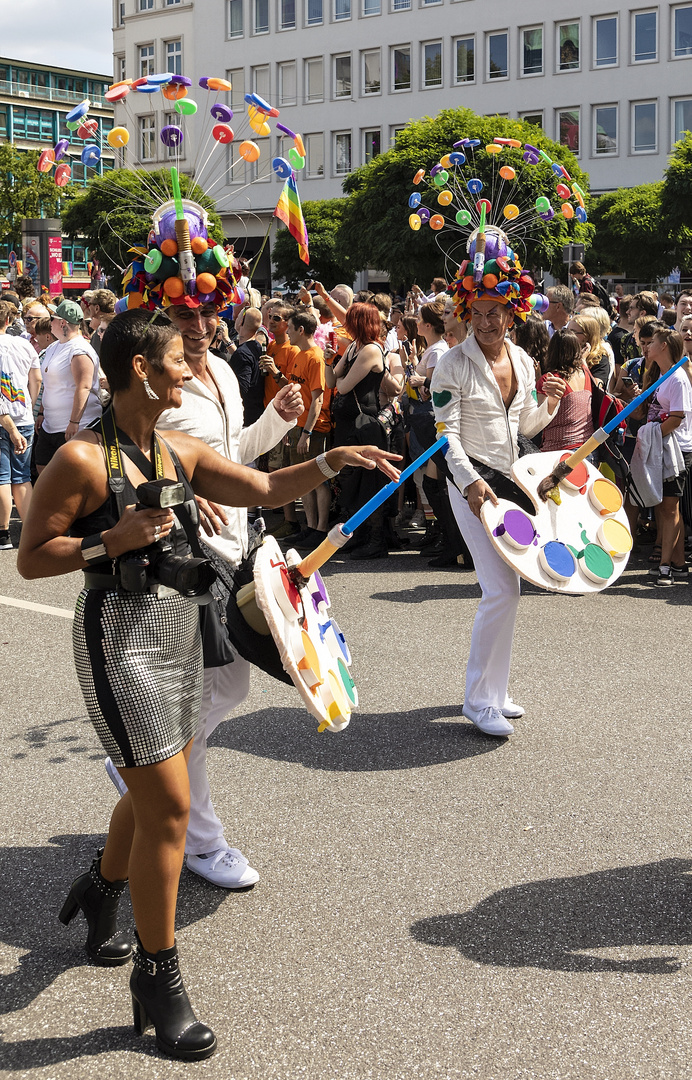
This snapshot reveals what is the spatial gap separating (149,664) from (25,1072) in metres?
1.06

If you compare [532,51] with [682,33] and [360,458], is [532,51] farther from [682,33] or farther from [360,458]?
[360,458]

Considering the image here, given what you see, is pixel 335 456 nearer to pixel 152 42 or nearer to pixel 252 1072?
pixel 252 1072

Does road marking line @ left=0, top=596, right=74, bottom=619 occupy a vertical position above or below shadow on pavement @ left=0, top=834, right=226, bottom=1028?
above

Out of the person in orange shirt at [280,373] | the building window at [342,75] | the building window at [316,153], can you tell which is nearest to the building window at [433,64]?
the building window at [342,75]

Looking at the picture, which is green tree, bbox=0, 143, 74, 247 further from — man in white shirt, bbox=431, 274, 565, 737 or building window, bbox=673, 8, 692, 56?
man in white shirt, bbox=431, 274, 565, 737

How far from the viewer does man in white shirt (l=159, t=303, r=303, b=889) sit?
383cm

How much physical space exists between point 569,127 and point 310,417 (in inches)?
1874

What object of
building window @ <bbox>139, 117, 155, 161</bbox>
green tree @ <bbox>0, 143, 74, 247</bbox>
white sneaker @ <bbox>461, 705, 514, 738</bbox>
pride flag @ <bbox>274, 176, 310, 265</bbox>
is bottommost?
white sneaker @ <bbox>461, 705, 514, 738</bbox>

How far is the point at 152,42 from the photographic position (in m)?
68.1

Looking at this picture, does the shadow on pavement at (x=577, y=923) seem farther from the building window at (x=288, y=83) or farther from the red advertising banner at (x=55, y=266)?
the building window at (x=288, y=83)

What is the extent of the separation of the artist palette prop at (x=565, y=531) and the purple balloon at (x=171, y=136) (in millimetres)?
2001

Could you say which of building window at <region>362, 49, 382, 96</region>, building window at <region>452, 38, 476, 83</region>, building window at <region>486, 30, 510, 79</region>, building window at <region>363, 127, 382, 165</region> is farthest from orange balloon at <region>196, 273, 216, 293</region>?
building window at <region>362, 49, 382, 96</region>

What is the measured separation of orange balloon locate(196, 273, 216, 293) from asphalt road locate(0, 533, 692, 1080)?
1981mm

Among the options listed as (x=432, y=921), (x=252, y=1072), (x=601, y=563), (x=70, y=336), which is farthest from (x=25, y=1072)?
(x=70, y=336)
